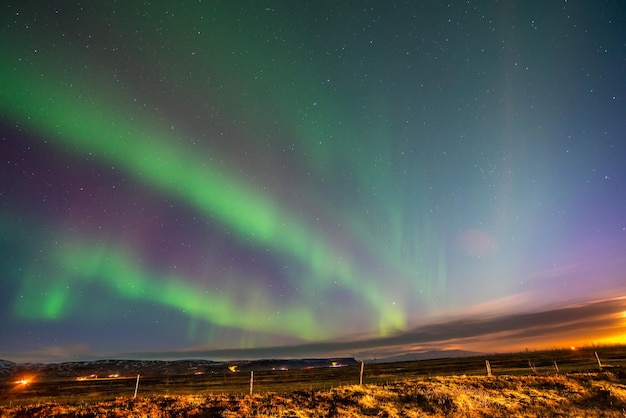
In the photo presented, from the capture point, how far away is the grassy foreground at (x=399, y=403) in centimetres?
2080

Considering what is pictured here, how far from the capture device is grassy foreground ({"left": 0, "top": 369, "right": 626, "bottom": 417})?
20797mm

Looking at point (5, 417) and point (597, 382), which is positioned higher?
point (5, 417)

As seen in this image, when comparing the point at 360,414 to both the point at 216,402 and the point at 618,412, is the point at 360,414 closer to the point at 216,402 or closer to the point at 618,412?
the point at 216,402

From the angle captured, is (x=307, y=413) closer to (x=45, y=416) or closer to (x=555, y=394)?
(x=45, y=416)

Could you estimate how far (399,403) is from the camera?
2423cm

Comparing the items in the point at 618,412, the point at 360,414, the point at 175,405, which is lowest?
the point at 618,412

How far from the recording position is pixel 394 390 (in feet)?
87.8

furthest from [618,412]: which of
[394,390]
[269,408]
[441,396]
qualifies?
[269,408]

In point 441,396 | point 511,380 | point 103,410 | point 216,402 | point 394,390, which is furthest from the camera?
point 511,380

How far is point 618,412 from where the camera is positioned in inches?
907

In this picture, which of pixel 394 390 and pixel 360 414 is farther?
pixel 394 390

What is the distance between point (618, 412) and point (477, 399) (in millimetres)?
8513

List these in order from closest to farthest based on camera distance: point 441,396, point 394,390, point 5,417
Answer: point 5,417 → point 441,396 → point 394,390

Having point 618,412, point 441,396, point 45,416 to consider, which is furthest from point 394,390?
point 45,416
